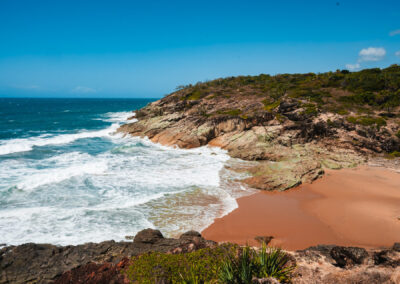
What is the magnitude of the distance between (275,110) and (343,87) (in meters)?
14.8

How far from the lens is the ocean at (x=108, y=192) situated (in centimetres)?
1184

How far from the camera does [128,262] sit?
7.86m

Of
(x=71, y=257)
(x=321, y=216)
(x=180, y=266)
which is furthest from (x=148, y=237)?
(x=321, y=216)

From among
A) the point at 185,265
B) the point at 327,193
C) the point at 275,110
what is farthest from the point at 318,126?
the point at 185,265

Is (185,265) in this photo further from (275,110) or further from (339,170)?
(275,110)

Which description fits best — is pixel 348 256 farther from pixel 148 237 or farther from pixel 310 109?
pixel 310 109

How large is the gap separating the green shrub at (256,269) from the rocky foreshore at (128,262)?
287 mm

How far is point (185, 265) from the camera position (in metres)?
7.31

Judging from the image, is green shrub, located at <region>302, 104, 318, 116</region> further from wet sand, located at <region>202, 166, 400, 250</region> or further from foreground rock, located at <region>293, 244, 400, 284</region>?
foreground rock, located at <region>293, 244, 400, 284</region>

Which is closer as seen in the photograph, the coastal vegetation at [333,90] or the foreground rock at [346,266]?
the foreground rock at [346,266]

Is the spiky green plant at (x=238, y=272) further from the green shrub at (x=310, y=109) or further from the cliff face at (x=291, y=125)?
the green shrub at (x=310, y=109)

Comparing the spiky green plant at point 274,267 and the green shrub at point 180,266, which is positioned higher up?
the spiky green plant at point 274,267

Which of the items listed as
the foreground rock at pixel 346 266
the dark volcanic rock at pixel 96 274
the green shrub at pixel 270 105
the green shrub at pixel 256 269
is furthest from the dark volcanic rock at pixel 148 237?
the green shrub at pixel 270 105

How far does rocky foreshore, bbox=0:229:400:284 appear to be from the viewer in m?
6.24
